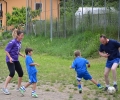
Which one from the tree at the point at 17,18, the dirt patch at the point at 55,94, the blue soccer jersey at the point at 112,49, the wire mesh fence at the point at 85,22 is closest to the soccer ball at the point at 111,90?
the dirt patch at the point at 55,94

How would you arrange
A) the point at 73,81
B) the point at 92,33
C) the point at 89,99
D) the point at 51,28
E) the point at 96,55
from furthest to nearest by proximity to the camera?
the point at 51,28 → the point at 92,33 → the point at 96,55 → the point at 73,81 → the point at 89,99

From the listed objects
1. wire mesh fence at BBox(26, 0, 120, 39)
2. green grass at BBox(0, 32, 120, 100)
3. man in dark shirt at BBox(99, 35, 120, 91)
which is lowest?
green grass at BBox(0, 32, 120, 100)

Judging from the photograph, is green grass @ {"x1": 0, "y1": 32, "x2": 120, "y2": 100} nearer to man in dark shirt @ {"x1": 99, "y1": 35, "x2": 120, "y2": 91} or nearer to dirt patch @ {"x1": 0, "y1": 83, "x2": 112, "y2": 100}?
dirt patch @ {"x1": 0, "y1": 83, "x2": 112, "y2": 100}

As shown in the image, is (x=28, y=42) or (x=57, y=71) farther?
(x=28, y=42)

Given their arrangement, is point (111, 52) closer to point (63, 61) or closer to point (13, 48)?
point (13, 48)

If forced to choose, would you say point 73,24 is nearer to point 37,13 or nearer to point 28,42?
point 28,42

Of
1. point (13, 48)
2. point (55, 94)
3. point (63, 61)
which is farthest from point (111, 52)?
point (63, 61)

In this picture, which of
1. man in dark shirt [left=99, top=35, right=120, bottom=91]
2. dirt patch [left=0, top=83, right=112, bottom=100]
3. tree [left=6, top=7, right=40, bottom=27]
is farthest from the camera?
tree [left=6, top=7, right=40, bottom=27]

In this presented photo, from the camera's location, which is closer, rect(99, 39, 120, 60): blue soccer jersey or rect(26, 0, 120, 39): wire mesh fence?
rect(99, 39, 120, 60): blue soccer jersey

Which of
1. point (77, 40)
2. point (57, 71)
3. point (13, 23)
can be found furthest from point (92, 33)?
point (13, 23)

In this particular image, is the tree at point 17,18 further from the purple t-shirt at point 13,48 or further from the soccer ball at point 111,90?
the soccer ball at point 111,90

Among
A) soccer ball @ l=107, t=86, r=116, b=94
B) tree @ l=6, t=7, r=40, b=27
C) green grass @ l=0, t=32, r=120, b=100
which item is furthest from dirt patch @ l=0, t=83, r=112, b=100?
tree @ l=6, t=7, r=40, b=27

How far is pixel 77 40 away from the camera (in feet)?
80.9

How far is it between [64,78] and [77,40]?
11383 millimetres
